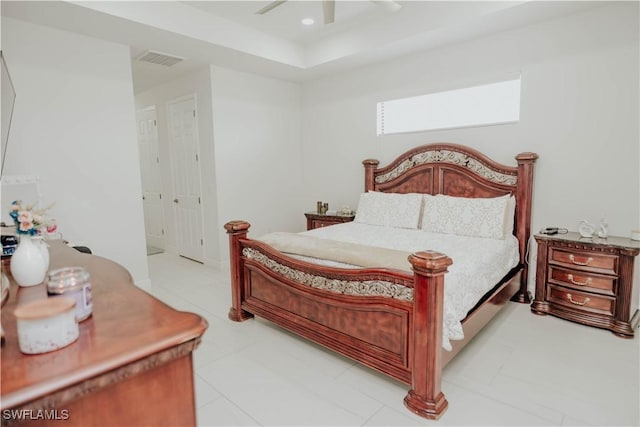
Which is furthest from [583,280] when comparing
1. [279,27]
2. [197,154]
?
[197,154]

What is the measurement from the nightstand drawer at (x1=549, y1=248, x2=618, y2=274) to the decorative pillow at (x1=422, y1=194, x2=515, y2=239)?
43 cm

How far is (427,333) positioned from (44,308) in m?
1.66

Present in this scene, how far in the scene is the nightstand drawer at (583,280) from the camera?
278 centimetres

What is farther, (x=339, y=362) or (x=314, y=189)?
(x=314, y=189)

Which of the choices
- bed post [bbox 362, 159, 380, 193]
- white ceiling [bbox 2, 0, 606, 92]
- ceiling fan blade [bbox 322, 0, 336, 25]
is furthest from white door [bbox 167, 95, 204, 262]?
ceiling fan blade [bbox 322, 0, 336, 25]

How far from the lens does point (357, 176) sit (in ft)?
16.0

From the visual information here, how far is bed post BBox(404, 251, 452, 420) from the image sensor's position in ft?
6.02

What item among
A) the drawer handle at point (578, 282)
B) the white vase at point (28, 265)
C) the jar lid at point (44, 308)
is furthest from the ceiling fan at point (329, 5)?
the drawer handle at point (578, 282)

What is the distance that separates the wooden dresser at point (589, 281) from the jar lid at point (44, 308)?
335cm

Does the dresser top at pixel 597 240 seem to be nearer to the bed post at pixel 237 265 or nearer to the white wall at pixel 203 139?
the bed post at pixel 237 265

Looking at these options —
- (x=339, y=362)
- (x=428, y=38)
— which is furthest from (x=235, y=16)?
(x=339, y=362)

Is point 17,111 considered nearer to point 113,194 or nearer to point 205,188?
point 113,194

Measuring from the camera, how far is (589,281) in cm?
287

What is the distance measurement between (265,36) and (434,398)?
4.00 meters
